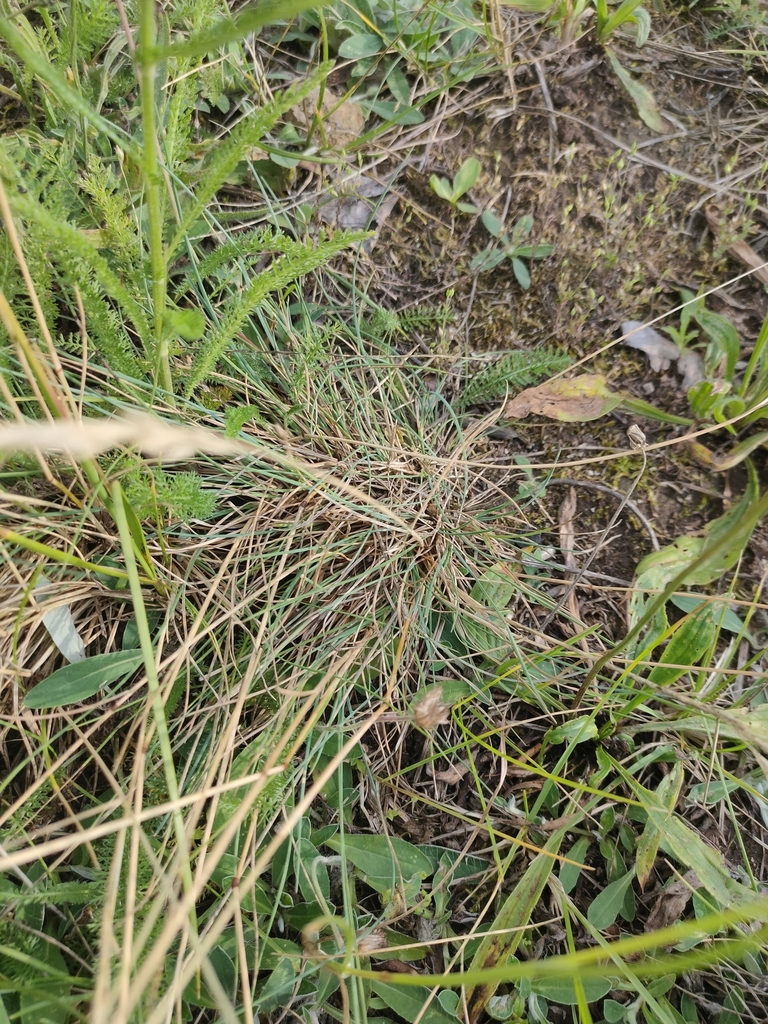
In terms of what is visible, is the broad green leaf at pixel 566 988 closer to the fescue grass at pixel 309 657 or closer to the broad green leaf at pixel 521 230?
the fescue grass at pixel 309 657

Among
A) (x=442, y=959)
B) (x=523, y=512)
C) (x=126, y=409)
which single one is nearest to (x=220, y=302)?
(x=126, y=409)

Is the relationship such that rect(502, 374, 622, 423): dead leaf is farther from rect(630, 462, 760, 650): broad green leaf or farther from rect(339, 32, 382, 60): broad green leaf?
rect(339, 32, 382, 60): broad green leaf

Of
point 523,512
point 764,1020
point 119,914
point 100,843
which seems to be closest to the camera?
point 119,914

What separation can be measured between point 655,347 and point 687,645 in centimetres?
60

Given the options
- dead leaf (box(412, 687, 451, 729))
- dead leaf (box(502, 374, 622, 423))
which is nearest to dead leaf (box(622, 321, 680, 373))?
dead leaf (box(502, 374, 622, 423))

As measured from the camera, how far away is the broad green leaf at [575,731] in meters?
0.94

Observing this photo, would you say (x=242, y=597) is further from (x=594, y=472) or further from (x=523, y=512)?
(x=594, y=472)

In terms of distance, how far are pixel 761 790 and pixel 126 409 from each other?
116cm

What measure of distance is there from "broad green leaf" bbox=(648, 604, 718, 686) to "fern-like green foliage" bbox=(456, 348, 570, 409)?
49 centimetres

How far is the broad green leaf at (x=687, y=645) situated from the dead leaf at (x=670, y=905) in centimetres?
29

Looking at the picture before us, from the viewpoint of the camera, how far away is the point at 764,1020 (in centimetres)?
91

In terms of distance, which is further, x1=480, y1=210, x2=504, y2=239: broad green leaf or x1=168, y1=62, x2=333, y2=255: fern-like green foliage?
x1=480, y1=210, x2=504, y2=239: broad green leaf

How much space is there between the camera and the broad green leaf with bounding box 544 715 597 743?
943mm

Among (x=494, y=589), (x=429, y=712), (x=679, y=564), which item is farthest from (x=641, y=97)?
(x=429, y=712)
